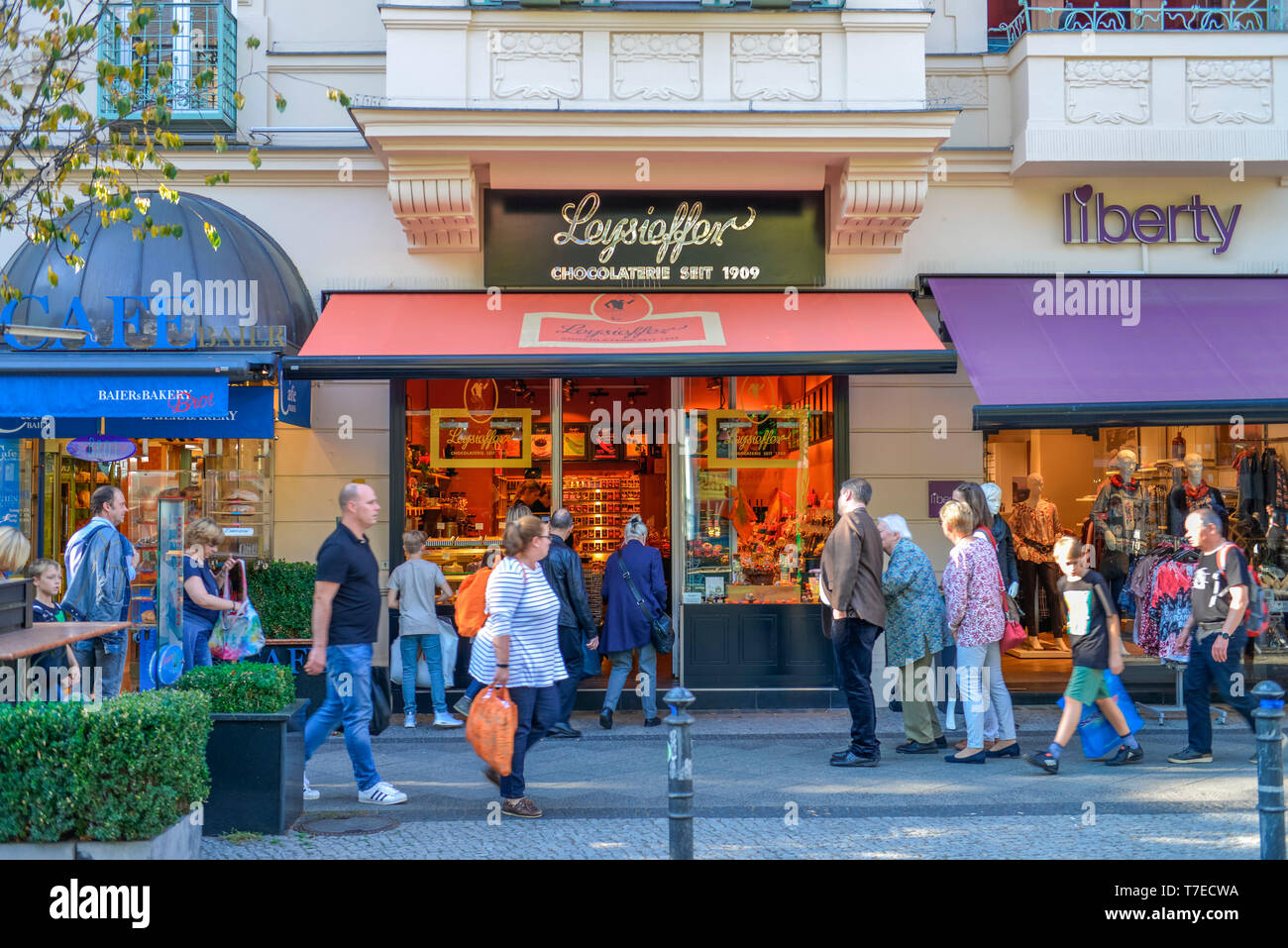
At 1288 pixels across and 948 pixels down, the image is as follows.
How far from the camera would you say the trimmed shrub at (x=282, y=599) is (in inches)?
400

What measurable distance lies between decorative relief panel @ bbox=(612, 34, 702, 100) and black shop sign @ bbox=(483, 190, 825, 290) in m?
1.00

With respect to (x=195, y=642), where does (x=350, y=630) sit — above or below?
above

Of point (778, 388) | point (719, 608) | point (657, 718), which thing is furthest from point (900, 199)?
point (657, 718)

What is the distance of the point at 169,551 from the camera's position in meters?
8.94

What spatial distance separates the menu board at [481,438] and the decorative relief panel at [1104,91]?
609 cm

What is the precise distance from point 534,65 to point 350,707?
6139 mm

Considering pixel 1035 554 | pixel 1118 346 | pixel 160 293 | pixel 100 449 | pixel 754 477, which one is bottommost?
pixel 1035 554

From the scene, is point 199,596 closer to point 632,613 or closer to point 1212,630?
point 632,613

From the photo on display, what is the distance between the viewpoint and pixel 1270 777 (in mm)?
5367

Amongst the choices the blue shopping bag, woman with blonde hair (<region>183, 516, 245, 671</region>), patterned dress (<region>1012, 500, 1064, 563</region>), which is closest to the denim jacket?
woman with blonde hair (<region>183, 516, 245, 671</region>)

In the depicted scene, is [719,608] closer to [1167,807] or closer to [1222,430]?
[1167,807]

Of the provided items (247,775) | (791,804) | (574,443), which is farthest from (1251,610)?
(247,775)

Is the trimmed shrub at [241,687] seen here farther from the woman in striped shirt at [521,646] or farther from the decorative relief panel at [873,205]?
the decorative relief panel at [873,205]

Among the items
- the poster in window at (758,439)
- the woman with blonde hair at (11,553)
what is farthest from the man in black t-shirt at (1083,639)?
the woman with blonde hair at (11,553)
